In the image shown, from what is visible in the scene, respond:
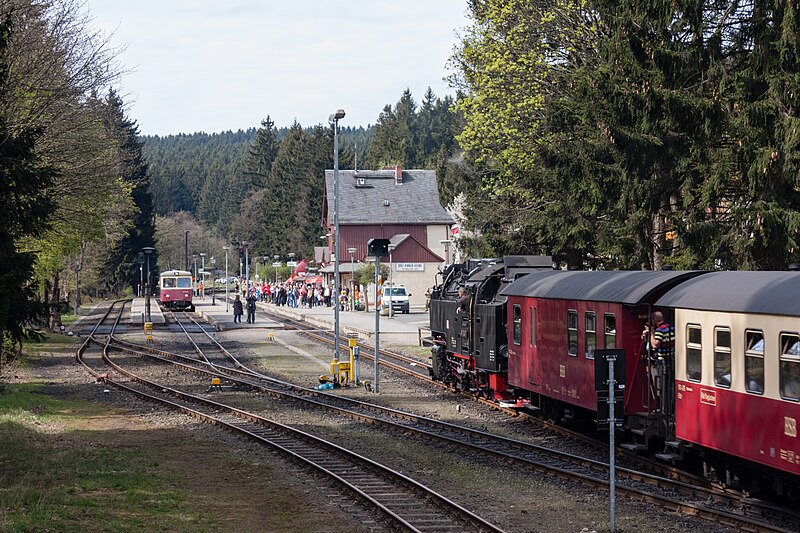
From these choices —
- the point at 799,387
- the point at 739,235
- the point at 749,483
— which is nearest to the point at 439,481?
the point at 749,483

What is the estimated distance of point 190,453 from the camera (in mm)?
19391

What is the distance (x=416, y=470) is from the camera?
55.6 feet

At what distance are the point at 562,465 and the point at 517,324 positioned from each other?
5.85 meters

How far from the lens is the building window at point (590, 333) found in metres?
17.8

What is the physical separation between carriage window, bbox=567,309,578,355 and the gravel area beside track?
6.24 ft

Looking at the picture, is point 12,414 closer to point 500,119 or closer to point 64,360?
point 64,360

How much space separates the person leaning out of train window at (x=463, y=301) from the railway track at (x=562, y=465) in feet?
10.9

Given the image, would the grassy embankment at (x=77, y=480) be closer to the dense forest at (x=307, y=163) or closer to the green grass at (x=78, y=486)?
the green grass at (x=78, y=486)

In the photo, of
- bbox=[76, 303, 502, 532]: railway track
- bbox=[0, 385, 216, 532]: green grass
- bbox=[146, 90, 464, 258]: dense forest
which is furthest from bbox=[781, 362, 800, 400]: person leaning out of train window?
bbox=[146, 90, 464, 258]: dense forest

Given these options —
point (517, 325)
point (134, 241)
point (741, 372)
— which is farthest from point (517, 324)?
point (134, 241)

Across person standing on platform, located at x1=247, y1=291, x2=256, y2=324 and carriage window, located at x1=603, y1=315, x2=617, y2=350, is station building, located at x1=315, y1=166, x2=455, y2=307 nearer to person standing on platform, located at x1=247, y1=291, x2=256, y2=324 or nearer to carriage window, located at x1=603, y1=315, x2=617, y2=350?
person standing on platform, located at x1=247, y1=291, x2=256, y2=324

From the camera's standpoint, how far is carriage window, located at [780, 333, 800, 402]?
11906 millimetres

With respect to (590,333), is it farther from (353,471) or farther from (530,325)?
(353,471)

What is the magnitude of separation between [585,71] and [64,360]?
22.4 m
